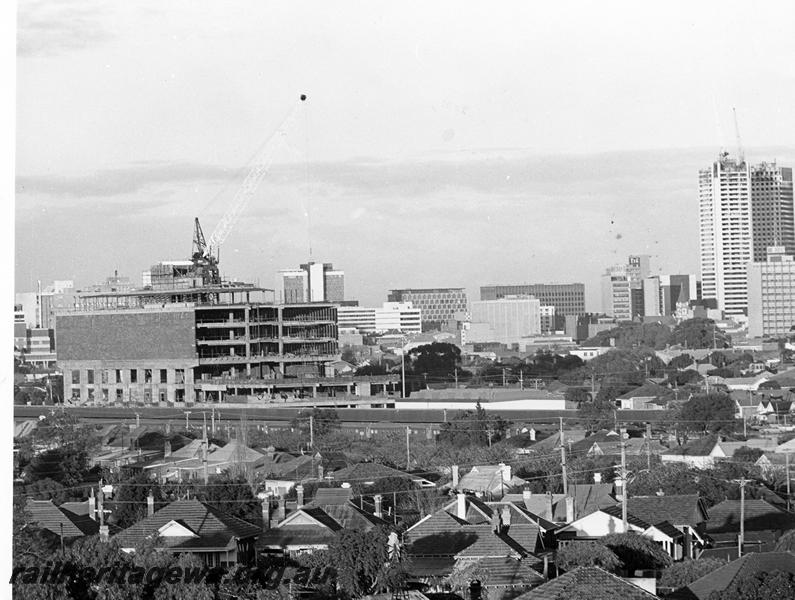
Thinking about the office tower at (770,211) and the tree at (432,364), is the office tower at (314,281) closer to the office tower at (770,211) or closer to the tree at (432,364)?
the tree at (432,364)

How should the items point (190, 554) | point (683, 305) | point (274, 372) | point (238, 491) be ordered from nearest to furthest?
point (190, 554) → point (238, 491) → point (274, 372) → point (683, 305)

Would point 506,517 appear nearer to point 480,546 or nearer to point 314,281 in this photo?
point 480,546

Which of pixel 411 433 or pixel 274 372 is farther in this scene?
pixel 274 372

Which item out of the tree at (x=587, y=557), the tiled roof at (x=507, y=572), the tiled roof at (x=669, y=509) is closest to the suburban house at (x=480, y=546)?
the tiled roof at (x=507, y=572)

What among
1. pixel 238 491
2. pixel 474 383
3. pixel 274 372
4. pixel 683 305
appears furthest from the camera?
pixel 683 305

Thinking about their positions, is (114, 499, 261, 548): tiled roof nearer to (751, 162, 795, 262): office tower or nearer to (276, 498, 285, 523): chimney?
(276, 498, 285, 523): chimney

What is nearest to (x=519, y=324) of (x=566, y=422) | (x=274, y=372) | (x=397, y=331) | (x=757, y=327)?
(x=397, y=331)

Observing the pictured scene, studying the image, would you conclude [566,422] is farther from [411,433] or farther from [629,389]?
[629,389]
